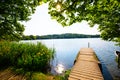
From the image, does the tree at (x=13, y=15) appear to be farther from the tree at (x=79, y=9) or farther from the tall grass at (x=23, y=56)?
the tree at (x=79, y=9)

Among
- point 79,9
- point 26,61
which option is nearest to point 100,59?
point 26,61

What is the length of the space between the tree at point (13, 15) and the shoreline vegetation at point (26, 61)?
103 centimetres

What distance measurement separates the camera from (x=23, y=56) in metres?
10.4

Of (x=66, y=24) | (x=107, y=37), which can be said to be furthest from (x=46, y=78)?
(x=107, y=37)

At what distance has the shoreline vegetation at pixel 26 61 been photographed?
27.2 feet

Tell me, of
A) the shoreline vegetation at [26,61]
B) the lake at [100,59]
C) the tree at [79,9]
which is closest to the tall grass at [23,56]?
the shoreline vegetation at [26,61]

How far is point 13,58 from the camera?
10.6 metres

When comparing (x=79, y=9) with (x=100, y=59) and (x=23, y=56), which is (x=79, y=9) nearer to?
(x=23, y=56)

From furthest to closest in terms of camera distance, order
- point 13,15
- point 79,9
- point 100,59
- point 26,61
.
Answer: point 100,59 → point 13,15 → point 26,61 → point 79,9

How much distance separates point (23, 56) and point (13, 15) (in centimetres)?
359

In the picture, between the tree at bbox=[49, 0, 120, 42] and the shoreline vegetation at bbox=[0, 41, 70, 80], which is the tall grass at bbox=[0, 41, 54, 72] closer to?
the shoreline vegetation at bbox=[0, 41, 70, 80]

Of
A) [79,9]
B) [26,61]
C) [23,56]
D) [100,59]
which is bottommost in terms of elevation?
[100,59]

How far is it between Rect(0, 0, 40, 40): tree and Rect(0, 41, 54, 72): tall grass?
883mm

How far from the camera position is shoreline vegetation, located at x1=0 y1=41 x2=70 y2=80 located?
8.30m
